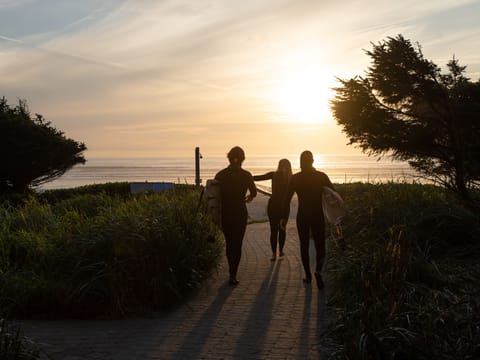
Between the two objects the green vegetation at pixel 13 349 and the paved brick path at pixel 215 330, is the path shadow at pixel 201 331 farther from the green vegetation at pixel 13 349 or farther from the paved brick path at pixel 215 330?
the green vegetation at pixel 13 349

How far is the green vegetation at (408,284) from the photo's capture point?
4879mm

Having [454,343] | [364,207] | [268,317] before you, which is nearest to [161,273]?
[268,317]

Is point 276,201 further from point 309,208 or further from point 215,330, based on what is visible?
point 215,330

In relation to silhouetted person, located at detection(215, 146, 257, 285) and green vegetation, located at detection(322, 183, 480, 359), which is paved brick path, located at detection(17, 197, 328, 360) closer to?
green vegetation, located at detection(322, 183, 480, 359)

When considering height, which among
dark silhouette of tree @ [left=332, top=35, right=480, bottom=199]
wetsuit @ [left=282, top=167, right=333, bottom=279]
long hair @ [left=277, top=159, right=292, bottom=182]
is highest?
dark silhouette of tree @ [left=332, top=35, right=480, bottom=199]

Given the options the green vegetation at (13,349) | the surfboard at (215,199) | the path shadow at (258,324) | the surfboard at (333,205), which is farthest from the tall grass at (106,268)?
the surfboard at (333,205)

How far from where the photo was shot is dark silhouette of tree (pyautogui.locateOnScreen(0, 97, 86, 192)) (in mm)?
25219

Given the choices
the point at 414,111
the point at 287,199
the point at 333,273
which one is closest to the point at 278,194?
the point at 287,199

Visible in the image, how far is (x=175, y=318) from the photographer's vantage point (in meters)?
6.78

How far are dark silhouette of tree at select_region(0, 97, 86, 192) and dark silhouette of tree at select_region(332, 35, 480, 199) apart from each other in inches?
605

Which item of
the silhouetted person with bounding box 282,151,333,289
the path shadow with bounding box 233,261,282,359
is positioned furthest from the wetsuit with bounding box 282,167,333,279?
→ the path shadow with bounding box 233,261,282,359

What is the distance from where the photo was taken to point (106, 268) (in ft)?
23.1

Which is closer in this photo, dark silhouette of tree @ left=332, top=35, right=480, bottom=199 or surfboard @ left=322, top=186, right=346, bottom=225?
surfboard @ left=322, top=186, right=346, bottom=225

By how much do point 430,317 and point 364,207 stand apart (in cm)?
612
